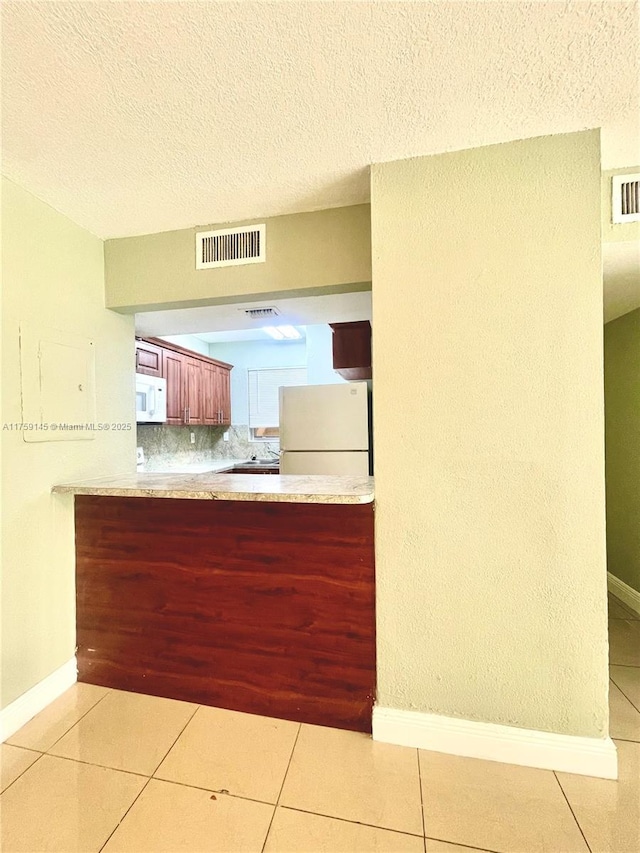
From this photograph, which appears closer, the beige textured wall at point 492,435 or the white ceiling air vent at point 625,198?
the beige textured wall at point 492,435

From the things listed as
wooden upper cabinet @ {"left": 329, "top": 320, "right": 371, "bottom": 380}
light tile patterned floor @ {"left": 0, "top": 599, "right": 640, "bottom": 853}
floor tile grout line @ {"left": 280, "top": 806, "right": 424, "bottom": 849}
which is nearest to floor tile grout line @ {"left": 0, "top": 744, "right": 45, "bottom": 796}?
light tile patterned floor @ {"left": 0, "top": 599, "right": 640, "bottom": 853}

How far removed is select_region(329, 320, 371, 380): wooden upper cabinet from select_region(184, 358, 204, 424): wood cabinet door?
188 centimetres

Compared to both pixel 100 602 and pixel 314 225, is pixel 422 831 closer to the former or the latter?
pixel 100 602

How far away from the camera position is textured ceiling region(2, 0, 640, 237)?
951 millimetres

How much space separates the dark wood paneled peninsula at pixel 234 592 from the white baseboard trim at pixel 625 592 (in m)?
2.11

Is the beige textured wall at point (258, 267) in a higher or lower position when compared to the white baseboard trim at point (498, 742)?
higher

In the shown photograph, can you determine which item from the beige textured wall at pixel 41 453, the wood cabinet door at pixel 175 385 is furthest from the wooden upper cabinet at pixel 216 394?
the beige textured wall at pixel 41 453

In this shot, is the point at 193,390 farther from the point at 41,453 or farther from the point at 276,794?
the point at 276,794

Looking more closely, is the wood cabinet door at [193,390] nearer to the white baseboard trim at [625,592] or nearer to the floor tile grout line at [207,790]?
the floor tile grout line at [207,790]

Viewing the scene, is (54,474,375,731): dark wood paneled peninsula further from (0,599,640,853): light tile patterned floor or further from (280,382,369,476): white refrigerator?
(280,382,369,476): white refrigerator

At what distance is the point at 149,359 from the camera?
3465mm

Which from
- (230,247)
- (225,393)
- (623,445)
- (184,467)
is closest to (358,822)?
(230,247)

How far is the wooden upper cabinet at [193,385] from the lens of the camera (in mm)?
3750

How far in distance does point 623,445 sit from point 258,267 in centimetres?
278
